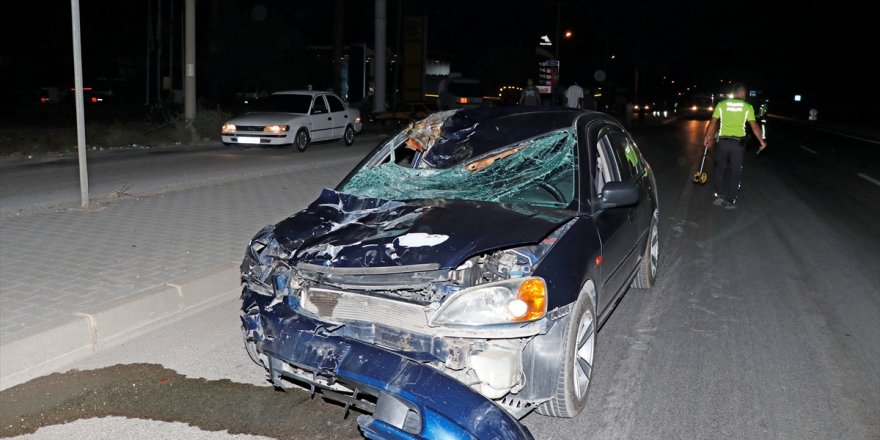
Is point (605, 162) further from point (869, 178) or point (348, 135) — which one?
point (348, 135)

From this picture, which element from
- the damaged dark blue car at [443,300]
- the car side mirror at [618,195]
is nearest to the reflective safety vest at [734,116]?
the damaged dark blue car at [443,300]

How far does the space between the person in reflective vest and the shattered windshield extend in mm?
7344

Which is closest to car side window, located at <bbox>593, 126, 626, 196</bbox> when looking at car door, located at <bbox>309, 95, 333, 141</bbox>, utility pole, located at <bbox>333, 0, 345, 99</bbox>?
car door, located at <bbox>309, 95, 333, 141</bbox>

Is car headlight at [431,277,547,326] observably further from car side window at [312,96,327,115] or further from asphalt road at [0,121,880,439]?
car side window at [312,96,327,115]

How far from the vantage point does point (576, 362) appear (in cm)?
425

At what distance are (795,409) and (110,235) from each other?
22.7ft

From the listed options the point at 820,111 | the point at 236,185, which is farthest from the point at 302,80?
the point at 820,111

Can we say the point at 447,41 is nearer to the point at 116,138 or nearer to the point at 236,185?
the point at 116,138

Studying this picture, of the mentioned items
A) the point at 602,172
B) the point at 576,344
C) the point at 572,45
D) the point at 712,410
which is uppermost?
the point at 572,45

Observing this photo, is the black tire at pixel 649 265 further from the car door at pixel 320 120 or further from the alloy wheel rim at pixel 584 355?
the car door at pixel 320 120

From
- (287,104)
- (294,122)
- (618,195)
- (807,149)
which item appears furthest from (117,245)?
(807,149)

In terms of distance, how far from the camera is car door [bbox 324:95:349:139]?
73.7ft

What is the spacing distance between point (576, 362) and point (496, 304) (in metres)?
0.81

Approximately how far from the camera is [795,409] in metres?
4.43
